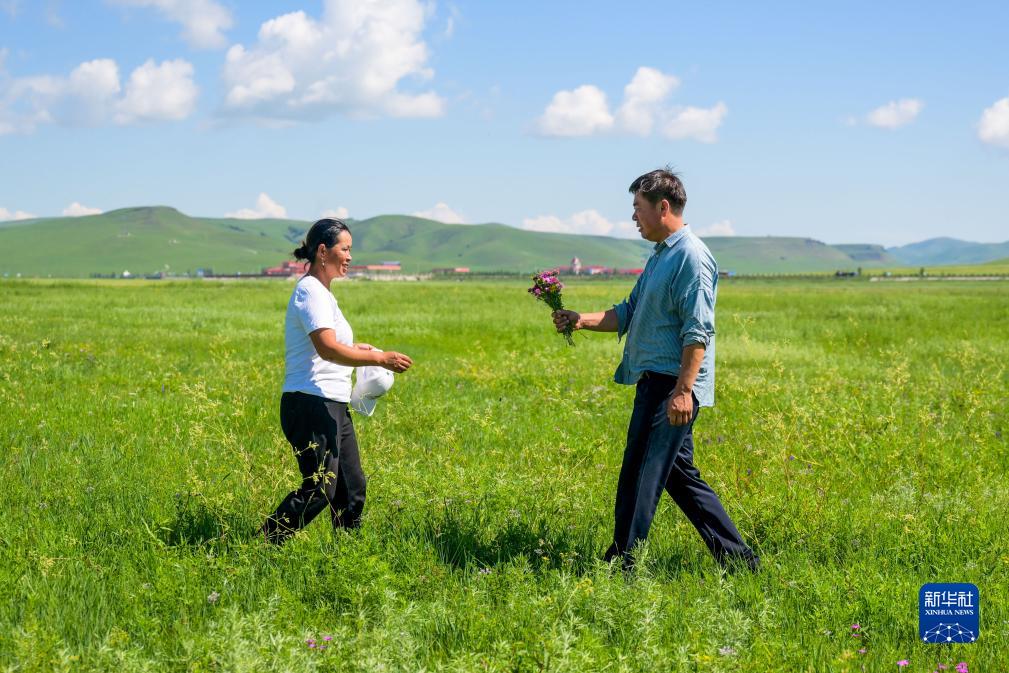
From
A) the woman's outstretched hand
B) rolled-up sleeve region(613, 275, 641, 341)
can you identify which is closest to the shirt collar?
rolled-up sleeve region(613, 275, 641, 341)

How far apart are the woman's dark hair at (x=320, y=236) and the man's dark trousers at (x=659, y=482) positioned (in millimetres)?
2306

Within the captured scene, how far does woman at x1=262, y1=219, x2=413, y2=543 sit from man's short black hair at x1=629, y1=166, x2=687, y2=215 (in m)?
1.89

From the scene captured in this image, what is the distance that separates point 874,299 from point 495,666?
44505 millimetres

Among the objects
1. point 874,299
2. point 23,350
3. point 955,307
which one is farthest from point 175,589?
point 874,299

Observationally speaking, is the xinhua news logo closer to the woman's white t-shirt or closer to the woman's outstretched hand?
the woman's outstretched hand

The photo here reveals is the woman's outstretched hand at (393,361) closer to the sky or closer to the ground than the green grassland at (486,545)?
closer to the sky

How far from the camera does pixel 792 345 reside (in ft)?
67.1

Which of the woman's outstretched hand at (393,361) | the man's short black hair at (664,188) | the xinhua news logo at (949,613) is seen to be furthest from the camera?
the woman's outstretched hand at (393,361)

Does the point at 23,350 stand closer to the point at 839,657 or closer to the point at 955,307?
the point at 839,657

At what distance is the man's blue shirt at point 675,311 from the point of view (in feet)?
16.8

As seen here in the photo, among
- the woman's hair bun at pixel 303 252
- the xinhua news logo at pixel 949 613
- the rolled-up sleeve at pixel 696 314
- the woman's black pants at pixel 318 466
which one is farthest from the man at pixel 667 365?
the woman's hair bun at pixel 303 252

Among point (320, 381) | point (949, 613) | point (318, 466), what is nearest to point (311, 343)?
point (320, 381)

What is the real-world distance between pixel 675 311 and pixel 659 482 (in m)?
1.10

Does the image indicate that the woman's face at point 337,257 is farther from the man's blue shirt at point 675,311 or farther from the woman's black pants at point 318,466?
the man's blue shirt at point 675,311
